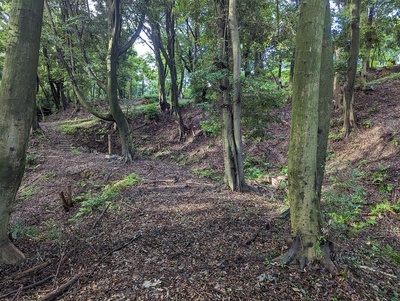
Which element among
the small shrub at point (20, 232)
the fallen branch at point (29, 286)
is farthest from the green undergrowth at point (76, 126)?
the fallen branch at point (29, 286)

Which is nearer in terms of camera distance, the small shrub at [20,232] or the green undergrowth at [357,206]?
the small shrub at [20,232]

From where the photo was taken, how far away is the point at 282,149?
11180 mm

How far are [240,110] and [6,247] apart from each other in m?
5.55

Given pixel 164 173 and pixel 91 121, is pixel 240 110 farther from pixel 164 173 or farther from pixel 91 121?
pixel 91 121

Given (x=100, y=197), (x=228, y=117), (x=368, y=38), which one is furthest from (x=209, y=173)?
(x=368, y=38)

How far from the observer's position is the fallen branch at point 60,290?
2.67 metres

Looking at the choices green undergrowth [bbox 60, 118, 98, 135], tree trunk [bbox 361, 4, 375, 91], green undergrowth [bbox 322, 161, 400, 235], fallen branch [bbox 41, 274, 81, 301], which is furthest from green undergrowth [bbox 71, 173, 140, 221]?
tree trunk [bbox 361, 4, 375, 91]

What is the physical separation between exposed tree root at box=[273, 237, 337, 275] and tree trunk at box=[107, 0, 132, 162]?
8143 millimetres

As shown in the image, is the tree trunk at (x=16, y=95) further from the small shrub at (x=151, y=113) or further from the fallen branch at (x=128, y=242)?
the small shrub at (x=151, y=113)

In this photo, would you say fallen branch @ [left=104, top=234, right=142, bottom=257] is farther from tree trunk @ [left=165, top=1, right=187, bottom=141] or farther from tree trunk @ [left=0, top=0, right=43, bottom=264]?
tree trunk @ [left=165, top=1, right=187, bottom=141]

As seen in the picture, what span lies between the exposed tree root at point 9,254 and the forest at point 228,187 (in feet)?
0.05

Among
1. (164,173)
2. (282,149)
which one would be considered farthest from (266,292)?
(282,149)

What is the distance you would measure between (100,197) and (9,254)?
8.31 ft

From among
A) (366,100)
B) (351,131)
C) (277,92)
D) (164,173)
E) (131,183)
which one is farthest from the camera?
(366,100)
